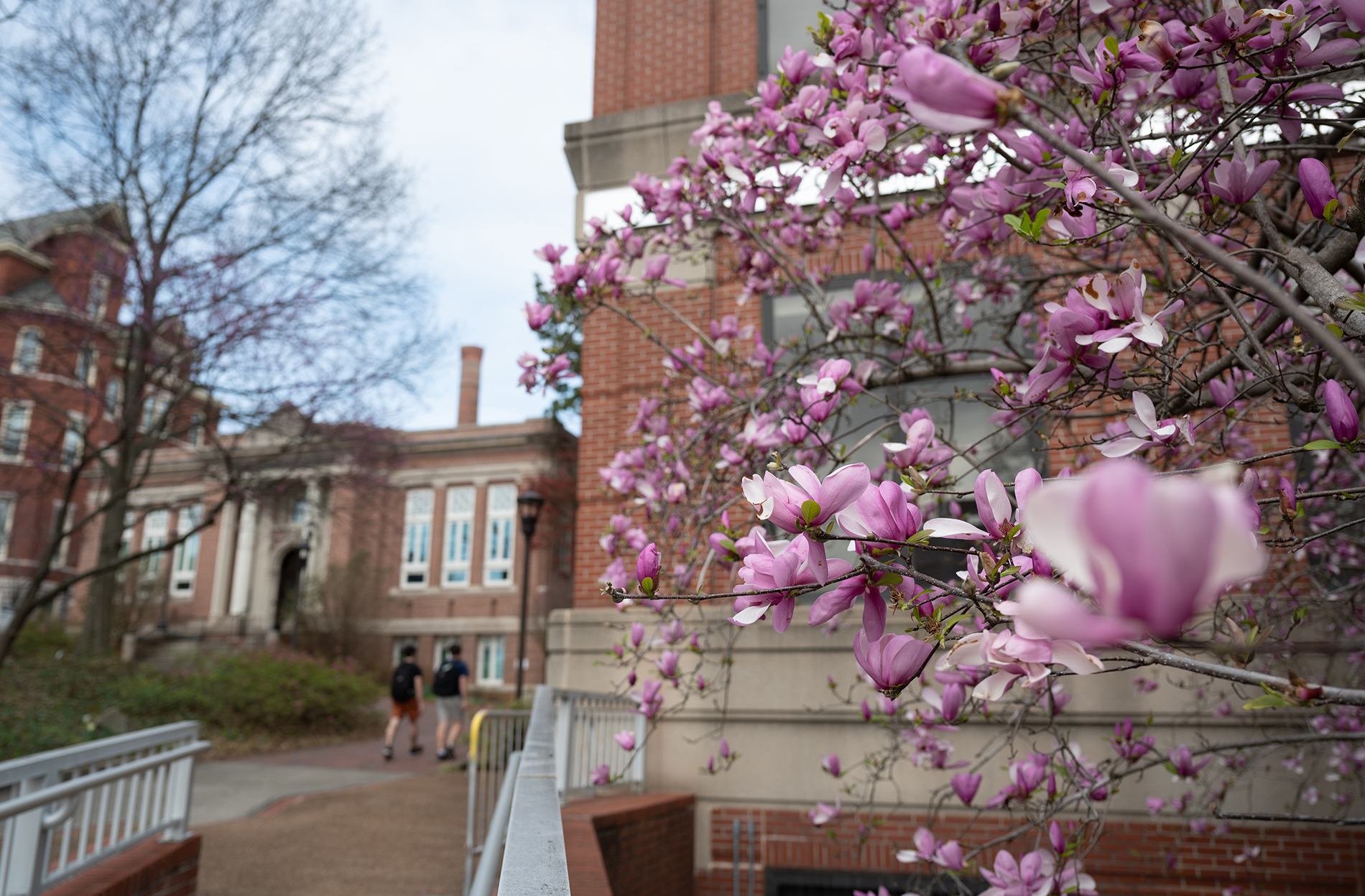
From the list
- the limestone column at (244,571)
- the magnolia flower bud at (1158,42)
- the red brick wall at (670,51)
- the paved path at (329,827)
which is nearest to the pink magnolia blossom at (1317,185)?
the magnolia flower bud at (1158,42)

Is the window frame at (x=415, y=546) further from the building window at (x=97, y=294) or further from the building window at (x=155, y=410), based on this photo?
the building window at (x=97, y=294)

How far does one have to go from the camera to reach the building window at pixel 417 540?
2892 centimetres

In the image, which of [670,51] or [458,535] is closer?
[670,51]

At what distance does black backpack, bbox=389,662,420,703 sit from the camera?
11680mm

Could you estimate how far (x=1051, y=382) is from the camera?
1.81 m

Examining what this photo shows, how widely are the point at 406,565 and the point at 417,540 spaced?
3.14ft

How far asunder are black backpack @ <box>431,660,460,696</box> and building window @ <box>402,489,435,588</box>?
18.5 meters

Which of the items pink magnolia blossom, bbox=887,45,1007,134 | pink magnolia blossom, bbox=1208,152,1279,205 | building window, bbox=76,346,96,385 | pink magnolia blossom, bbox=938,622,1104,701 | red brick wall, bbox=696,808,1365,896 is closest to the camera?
pink magnolia blossom, bbox=887,45,1007,134

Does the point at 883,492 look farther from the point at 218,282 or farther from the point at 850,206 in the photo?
the point at 218,282

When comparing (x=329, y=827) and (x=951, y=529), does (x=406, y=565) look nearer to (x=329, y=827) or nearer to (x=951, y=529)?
A: (x=329, y=827)

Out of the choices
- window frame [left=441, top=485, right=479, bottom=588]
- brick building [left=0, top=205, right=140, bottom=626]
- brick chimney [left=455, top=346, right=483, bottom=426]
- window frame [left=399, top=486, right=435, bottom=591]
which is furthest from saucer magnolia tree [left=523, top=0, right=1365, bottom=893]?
brick chimney [left=455, top=346, right=483, bottom=426]

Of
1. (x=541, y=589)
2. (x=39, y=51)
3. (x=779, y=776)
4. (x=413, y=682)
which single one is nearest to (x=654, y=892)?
(x=779, y=776)

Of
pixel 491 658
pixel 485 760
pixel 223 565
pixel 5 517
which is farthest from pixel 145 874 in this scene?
pixel 223 565

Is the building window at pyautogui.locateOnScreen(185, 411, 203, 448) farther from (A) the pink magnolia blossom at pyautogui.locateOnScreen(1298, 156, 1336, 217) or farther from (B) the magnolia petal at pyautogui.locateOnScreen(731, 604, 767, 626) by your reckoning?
(A) the pink magnolia blossom at pyautogui.locateOnScreen(1298, 156, 1336, 217)
